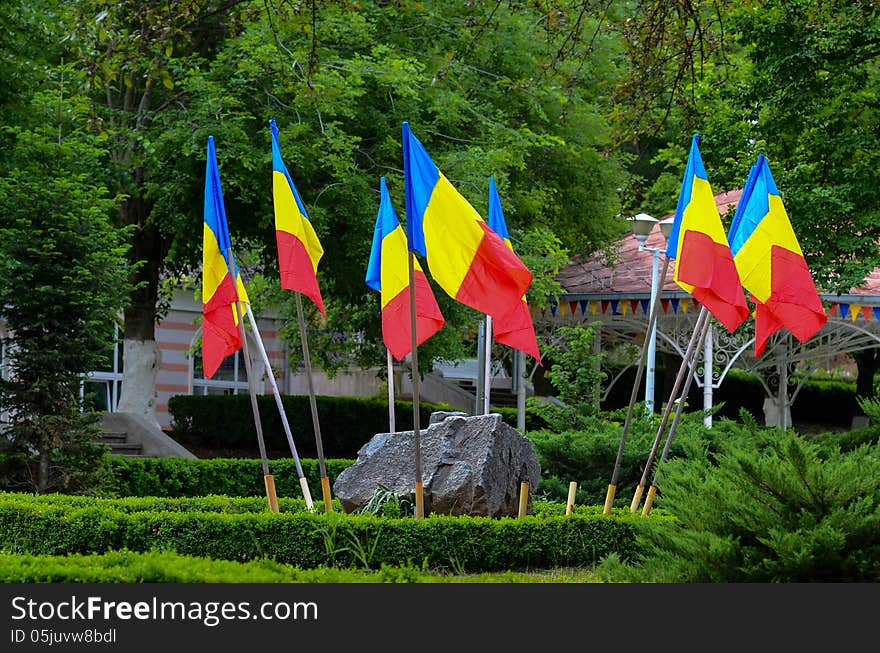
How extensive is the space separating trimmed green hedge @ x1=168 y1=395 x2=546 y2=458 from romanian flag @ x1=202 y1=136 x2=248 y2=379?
14.2m

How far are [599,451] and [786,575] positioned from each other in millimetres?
7348

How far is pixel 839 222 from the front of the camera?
1636cm

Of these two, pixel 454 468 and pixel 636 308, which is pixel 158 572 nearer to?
pixel 454 468

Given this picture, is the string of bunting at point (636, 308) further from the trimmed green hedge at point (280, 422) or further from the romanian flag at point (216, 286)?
the romanian flag at point (216, 286)

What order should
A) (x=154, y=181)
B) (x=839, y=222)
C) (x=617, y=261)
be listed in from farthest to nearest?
(x=617, y=261)
(x=154, y=181)
(x=839, y=222)

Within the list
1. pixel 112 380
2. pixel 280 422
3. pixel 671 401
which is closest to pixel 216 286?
pixel 671 401

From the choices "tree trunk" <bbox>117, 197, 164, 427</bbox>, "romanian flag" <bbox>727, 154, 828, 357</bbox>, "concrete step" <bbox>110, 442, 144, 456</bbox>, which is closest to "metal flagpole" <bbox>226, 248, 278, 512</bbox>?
"romanian flag" <bbox>727, 154, 828, 357</bbox>

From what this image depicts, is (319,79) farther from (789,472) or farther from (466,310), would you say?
(789,472)

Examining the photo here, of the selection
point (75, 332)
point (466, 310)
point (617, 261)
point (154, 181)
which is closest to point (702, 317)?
point (75, 332)

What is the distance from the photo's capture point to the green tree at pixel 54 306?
1491cm

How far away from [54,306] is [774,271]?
863 centimetres

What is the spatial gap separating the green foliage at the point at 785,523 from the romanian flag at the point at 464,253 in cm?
302

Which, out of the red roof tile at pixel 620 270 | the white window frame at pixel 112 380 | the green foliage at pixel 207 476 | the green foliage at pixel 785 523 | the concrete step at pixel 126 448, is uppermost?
the red roof tile at pixel 620 270

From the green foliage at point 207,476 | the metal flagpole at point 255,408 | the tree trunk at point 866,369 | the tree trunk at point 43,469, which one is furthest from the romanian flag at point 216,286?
the tree trunk at point 866,369
